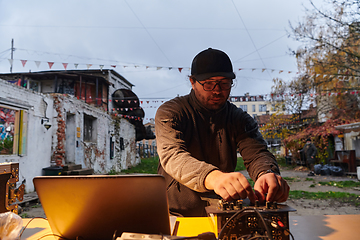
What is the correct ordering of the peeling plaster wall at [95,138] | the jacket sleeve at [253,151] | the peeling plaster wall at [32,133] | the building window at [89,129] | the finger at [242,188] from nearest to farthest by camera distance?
1. the finger at [242,188]
2. the jacket sleeve at [253,151]
3. the peeling plaster wall at [32,133]
4. the peeling plaster wall at [95,138]
5. the building window at [89,129]

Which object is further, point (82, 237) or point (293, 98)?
point (293, 98)

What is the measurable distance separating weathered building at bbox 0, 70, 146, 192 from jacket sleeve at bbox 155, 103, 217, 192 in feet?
23.1

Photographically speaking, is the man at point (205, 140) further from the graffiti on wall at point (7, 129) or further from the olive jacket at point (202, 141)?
the graffiti on wall at point (7, 129)

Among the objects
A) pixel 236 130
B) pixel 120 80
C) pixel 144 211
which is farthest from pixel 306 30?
pixel 120 80

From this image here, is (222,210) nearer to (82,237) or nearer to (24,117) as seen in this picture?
(82,237)

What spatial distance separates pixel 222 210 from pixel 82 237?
0.60 meters

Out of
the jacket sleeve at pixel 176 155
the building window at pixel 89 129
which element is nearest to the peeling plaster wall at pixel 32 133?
the building window at pixel 89 129

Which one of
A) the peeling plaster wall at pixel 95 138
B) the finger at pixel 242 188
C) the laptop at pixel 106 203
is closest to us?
the laptop at pixel 106 203

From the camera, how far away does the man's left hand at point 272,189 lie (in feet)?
3.92

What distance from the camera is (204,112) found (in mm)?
1884

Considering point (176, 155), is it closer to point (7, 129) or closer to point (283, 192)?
point (283, 192)

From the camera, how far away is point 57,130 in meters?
9.45

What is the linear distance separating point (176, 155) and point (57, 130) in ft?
30.4

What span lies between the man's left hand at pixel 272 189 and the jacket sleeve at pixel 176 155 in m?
0.26
